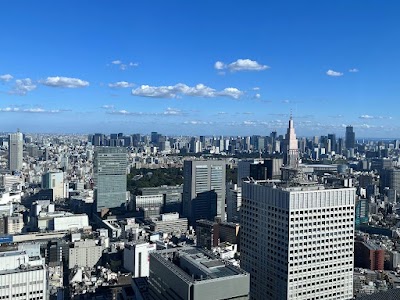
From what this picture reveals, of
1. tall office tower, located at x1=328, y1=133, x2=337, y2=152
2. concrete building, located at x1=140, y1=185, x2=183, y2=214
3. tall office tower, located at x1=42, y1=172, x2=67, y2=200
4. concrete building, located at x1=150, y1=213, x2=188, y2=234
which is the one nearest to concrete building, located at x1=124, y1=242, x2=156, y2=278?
concrete building, located at x1=150, y1=213, x2=188, y2=234

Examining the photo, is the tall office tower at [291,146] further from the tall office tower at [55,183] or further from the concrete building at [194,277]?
the tall office tower at [55,183]

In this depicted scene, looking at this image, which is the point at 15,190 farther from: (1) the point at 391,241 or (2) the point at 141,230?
(1) the point at 391,241

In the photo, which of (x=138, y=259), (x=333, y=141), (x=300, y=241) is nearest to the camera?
(x=300, y=241)

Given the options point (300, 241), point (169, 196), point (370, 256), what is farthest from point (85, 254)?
point (300, 241)

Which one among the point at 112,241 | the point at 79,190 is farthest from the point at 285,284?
the point at 79,190

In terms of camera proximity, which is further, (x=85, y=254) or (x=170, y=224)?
(x=170, y=224)

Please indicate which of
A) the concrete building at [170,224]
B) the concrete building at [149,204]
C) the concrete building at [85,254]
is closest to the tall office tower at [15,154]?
the concrete building at [149,204]

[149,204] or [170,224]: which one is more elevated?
[149,204]

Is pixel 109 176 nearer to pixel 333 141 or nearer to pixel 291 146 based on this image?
pixel 291 146
